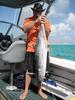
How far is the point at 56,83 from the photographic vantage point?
579 centimetres

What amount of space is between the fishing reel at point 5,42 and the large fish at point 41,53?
5.50 feet

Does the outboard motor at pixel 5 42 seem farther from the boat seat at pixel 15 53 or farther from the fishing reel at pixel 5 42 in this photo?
the boat seat at pixel 15 53

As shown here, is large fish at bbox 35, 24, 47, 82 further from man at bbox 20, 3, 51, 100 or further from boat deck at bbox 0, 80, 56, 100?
boat deck at bbox 0, 80, 56, 100

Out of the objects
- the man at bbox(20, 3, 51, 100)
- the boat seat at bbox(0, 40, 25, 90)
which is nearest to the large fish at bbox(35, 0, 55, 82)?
the man at bbox(20, 3, 51, 100)

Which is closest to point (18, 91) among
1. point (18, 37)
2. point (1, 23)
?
point (18, 37)

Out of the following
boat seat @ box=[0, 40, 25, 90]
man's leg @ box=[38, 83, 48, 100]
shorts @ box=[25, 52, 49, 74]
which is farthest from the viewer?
boat seat @ box=[0, 40, 25, 90]

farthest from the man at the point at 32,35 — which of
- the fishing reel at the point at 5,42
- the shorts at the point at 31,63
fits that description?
the fishing reel at the point at 5,42

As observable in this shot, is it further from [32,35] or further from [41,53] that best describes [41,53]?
[32,35]

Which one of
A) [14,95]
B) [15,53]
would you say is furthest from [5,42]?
[14,95]

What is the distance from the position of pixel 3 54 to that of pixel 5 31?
147 centimetres

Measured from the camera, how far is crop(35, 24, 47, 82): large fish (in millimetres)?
5238

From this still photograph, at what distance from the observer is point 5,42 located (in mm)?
6938

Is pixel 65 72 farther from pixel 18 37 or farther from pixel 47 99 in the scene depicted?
pixel 18 37

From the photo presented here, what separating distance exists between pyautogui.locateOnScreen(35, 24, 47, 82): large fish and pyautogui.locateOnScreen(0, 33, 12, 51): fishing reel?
5.50 feet
